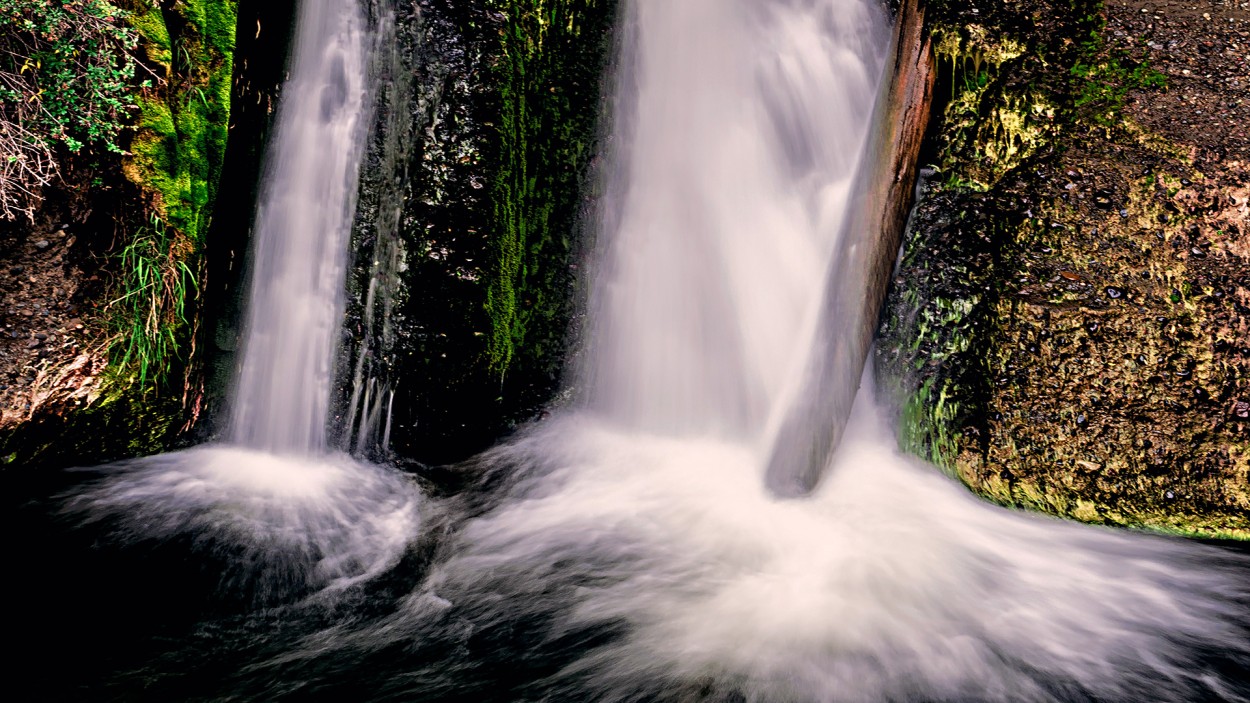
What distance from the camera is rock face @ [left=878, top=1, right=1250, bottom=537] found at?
3295 mm

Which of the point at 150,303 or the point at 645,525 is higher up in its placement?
the point at 150,303

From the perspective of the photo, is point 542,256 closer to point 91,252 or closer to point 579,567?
point 579,567

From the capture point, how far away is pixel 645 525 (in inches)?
147

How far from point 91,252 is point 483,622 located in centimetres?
258

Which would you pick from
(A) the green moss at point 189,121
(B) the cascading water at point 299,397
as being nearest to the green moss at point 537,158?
(B) the cascading water at point 299,397

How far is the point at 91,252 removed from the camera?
3.62 meters

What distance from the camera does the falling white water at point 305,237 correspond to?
376cm

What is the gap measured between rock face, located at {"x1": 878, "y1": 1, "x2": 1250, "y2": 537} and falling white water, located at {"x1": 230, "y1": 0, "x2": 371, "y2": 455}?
2.79 metres

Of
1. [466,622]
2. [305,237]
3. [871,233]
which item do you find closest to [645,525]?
[466,622]

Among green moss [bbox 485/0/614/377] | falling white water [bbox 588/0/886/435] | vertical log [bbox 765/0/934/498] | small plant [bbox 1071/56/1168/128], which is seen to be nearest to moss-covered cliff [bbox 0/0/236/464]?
green moss [bbox 485/0/614/377]

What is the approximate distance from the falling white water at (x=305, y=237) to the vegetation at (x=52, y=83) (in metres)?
0.72

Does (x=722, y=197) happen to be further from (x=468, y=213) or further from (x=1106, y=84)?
(x=1106, y=84)

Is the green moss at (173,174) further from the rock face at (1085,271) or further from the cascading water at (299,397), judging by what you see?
the rock face at (1085,271)

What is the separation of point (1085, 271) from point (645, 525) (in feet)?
7.70
